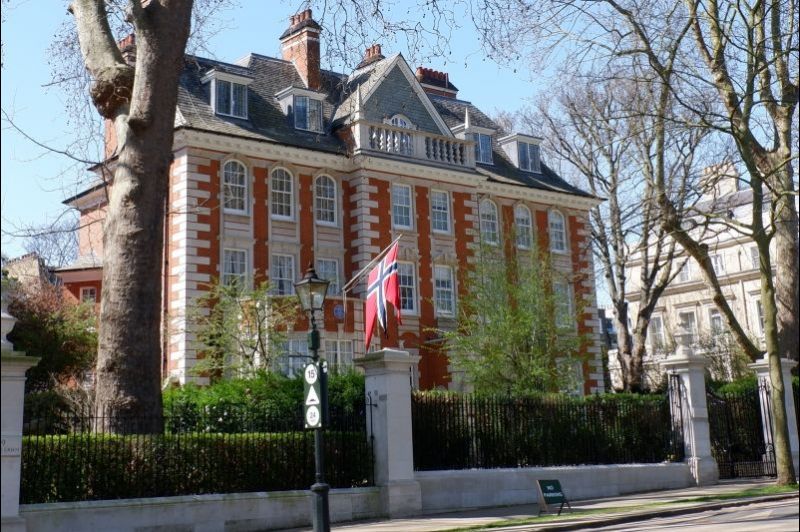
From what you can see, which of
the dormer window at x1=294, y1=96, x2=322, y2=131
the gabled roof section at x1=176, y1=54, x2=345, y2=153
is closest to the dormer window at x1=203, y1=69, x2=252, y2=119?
the gabled roof section at x1=176, y1=54, x2=345, y2=153

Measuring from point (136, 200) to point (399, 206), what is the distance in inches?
841

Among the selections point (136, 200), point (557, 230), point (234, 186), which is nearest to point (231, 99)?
point (234, 186)

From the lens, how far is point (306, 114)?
36594 mm

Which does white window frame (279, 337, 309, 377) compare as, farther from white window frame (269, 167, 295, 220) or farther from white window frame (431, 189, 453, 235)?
white window frame (431, 189, 453, 235)

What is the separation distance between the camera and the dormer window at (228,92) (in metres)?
34.0

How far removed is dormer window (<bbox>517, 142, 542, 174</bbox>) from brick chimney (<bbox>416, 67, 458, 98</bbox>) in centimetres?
522

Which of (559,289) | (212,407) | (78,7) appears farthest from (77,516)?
(559,289)

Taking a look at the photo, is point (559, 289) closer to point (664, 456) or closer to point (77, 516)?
point (664, 456)

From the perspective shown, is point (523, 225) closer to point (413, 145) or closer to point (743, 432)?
point (413, 145)

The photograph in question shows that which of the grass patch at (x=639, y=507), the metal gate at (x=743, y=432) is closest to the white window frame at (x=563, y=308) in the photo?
the metal gate at (x=743, y=432)

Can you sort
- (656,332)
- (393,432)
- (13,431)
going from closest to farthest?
(13,431), (393,432), (656,332)

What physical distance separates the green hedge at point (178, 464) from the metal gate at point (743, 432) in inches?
404

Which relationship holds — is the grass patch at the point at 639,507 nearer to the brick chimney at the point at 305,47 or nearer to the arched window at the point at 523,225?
the arched window at the point at 523,225

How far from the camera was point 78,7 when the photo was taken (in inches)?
690
